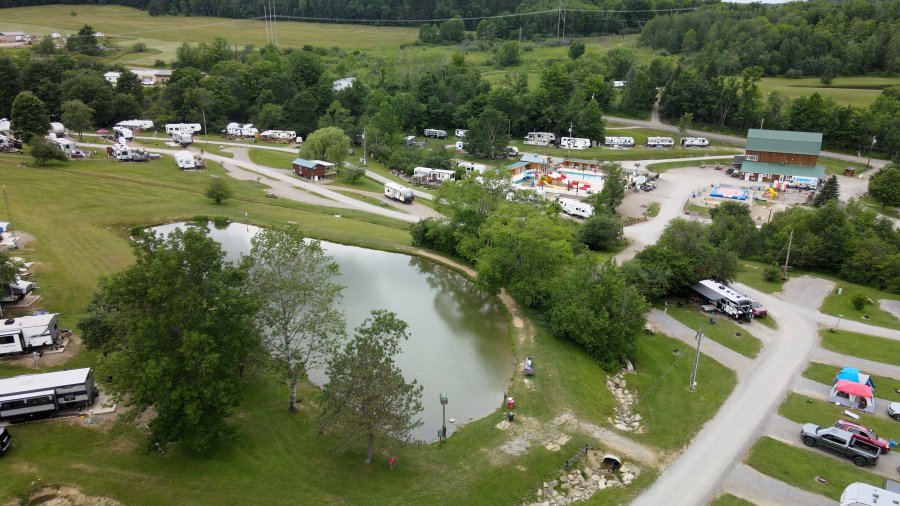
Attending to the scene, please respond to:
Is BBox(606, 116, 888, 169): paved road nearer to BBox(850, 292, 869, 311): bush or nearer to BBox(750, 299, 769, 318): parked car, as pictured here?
BBox(850, 292, 869, 311): bush

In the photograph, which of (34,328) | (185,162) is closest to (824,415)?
(34,328)

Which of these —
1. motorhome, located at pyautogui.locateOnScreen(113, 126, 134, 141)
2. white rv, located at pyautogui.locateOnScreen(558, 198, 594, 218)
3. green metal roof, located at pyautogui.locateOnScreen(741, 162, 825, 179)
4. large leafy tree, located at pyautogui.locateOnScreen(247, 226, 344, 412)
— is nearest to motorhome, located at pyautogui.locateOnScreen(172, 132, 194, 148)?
motorhome, located at pyautogui.locateOnScreen(113, 126, 134, 141)

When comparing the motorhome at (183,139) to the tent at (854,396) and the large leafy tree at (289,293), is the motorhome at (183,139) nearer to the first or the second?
the large leafy tree at (289,293)

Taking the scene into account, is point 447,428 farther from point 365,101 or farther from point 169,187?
point 365,101

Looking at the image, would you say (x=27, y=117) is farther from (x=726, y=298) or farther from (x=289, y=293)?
(x=726, y=298)

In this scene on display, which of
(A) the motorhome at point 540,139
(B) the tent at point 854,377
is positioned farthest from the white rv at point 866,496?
(A) the motorhome at point 540,139

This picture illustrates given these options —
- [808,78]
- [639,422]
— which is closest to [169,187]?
[639,422]
